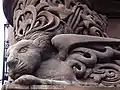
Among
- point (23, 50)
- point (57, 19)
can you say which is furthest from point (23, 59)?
point (57, 19)

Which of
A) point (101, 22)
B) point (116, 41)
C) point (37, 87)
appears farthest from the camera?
point (101, 22)

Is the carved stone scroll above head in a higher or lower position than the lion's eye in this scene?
higher

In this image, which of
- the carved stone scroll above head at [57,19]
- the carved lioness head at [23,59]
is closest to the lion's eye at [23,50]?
the carved lioness head at [23,59]

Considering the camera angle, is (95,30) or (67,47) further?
(95,30)

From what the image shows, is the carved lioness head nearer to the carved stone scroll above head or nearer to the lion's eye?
the lion's eye

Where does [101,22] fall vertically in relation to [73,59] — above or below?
above

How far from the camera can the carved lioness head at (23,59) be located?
2.21 m

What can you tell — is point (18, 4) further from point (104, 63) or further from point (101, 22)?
point (104, 63)

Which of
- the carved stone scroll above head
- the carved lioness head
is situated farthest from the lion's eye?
the carved stone scroll above head

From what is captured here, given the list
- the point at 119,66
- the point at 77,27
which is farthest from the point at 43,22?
the point at 119,66

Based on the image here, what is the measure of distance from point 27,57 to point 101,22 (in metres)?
0.66

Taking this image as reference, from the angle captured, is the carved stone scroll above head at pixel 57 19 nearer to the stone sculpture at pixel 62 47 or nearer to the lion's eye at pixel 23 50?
the stone sculpture at pixel 62 47

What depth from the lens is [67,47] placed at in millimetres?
2334

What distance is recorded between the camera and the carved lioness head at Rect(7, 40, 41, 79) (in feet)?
7.25
